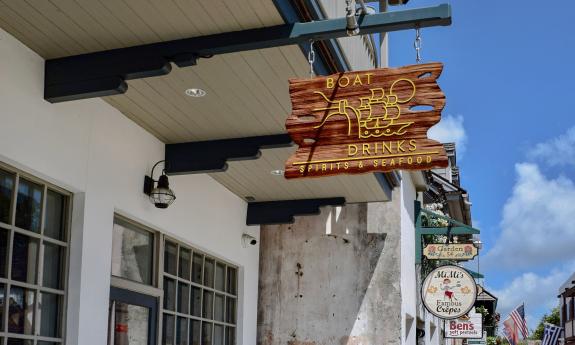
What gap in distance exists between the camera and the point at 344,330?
469 inches

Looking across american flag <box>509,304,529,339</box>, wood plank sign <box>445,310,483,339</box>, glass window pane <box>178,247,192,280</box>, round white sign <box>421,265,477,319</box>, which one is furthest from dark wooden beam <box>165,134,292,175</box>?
american flag <box>509,304,529,339</box>

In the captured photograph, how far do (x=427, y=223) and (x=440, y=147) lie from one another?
10.2 m

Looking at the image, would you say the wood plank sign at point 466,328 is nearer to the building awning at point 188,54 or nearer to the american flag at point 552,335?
the building awning at point 188,54

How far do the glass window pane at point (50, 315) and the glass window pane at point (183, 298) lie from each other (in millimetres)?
2684

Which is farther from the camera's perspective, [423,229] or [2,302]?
[423,229]

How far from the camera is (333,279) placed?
12.2 m

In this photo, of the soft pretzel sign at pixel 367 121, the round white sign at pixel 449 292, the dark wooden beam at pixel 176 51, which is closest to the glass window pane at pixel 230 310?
the round white sign at pixel 449 292

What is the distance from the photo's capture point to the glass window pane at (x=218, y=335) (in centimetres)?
1096

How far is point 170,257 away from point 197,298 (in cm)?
104

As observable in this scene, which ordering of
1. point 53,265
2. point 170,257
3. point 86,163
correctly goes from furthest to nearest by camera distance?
point 170,257, point 86,163, point 53,265

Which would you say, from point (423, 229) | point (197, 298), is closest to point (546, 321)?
point (423, 229)

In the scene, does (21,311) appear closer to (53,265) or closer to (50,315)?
(50,315)

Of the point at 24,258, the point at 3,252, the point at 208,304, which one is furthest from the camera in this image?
the point at 208,304

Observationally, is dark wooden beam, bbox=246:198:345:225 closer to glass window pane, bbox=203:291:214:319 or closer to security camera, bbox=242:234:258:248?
security camera, bbox=242:234:258:248
